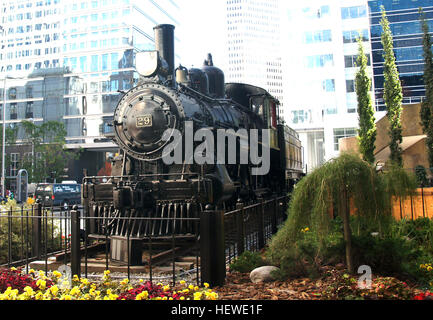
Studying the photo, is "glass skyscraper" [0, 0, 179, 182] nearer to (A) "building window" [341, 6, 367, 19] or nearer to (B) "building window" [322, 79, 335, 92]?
(B) "building window" [322, 79, 335, 92]

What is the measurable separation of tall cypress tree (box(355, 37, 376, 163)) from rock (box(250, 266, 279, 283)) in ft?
Result: 62.4

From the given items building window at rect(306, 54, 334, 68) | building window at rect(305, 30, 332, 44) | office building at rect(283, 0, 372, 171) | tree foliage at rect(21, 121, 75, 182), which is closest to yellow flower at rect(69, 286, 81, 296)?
office building at rect(283, 0, 372, 171)

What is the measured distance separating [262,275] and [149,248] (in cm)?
189

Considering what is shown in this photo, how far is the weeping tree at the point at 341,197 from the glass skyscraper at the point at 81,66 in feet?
133

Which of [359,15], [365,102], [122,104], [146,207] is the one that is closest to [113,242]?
[146,207]

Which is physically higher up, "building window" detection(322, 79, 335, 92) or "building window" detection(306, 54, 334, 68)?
"building window" detection(306, 54, 334, 68)

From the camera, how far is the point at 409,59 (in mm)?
43438

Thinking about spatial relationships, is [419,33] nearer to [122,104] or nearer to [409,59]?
[409,59]

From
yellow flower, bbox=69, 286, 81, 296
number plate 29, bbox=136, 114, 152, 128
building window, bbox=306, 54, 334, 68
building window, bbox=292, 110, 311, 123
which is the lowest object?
yellow flower, bbox=69, 286, 81, 296

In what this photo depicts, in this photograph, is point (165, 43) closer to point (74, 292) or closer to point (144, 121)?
point (144, 121)

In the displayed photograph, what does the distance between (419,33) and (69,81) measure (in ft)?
135

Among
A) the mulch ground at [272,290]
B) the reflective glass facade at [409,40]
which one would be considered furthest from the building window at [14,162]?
the mulch ground at [272,290]

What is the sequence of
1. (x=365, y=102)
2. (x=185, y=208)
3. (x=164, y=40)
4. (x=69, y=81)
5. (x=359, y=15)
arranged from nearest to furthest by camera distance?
(x=185, y=208)
(x=164, y=40)
(x=365, y=102)
(x=359, y=15)
(x=69, y=81)

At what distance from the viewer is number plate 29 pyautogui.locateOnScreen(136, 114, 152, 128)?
910cm
